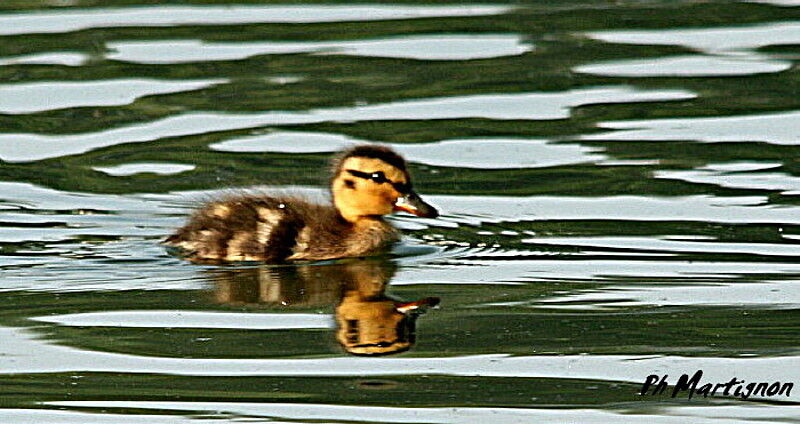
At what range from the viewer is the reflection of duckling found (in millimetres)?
6480

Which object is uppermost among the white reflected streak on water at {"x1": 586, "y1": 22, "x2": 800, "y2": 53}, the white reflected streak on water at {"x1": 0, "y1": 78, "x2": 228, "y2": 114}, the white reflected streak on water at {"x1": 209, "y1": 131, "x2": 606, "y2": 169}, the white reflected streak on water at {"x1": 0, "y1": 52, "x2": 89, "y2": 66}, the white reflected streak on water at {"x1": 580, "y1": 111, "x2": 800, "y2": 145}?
the white reflected streak on water at {"x1": 0, "y1": 52, "x2": 89, "y2": 66}

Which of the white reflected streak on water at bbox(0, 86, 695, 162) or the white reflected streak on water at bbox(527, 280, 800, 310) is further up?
the white reflected streak on water at bbox(0, 86, 695, 162)

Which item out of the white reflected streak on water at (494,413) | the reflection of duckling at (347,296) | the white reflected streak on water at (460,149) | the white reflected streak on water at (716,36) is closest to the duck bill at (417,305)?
the reflection of duckling at (347,296)

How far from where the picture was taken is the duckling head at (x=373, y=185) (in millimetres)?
Answer: 8203

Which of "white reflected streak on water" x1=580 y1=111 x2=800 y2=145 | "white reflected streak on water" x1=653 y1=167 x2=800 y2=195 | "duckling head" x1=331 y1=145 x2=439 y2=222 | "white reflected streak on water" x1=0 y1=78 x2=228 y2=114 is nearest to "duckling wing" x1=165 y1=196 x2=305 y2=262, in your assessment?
"duckling head" x1=331 y1=145 x2=439 y2=222

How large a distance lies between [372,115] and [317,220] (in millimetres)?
2445

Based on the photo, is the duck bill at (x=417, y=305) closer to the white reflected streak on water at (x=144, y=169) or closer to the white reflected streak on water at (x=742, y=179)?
the white reflected streak on water at (x=742, y=179)

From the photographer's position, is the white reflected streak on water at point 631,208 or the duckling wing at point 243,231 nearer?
the duckling wing at point 243,231

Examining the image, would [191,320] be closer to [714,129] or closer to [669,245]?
[669,245]

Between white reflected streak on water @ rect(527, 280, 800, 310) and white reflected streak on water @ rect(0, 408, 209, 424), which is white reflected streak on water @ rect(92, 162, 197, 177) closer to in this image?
white reflected streak on water @ rect(527, 280, 800, 310)

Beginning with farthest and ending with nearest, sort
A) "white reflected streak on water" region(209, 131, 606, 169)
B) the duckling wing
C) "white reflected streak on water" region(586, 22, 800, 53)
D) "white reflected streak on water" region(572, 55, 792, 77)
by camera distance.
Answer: "white reflected streak on water" region(586, 22, 800, 53) → "white reflected streak on water" region(572, 55, 792, 77) → "white reflected streak on water" region(209, 131, 606, 169) → the duckling wing

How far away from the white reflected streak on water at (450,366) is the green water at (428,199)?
14 millimetres

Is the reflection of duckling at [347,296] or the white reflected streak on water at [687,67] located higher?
the white reflected streak on water at [687,67]

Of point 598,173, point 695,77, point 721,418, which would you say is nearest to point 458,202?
point 598,173
